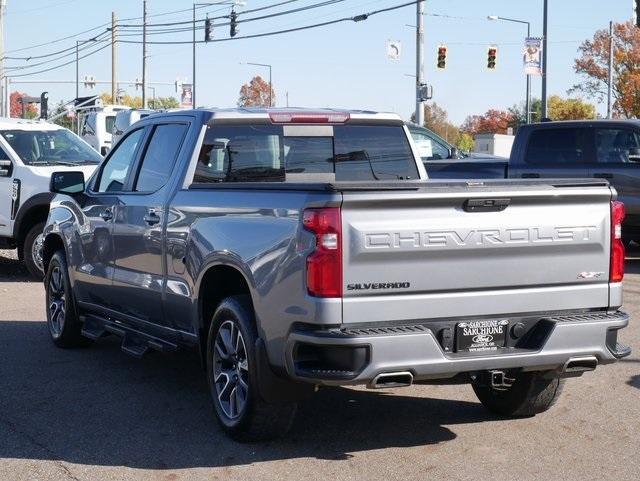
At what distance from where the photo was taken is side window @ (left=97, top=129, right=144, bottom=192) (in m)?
8.02

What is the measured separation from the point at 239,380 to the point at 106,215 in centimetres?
237

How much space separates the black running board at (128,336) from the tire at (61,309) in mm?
277

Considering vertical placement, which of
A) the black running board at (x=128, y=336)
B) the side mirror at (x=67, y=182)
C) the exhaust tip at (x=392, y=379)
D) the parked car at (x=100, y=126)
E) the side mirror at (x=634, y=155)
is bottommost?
the black running board at (x=128, y=336)

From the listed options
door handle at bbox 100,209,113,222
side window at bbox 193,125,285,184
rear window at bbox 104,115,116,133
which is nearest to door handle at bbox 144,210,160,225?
side window at bbox 193,125,285,184

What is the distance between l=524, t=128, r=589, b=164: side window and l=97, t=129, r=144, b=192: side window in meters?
8.87

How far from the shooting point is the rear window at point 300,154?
23.3ft

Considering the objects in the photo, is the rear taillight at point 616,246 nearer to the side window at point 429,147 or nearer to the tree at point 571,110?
the side window at point 429,147

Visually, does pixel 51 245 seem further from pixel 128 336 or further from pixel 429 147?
pixel 429 147

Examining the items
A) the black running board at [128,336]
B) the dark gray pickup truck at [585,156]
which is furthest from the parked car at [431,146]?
the black running board at [128,336]

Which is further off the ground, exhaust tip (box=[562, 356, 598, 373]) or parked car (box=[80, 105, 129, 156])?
parked car (box=[80, 105, 129, 156])

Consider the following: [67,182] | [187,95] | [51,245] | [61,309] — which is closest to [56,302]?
[61,309]

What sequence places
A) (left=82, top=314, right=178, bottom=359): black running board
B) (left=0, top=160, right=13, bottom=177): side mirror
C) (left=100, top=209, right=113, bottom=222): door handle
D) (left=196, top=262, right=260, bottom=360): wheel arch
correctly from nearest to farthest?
(left=196, top=262, right=260, bottom=360): wheel arch → (left=82, top=314, right=178, bottom=359): black running board → (left=100, top=209, right=113, bottom=222): door handle → (left=0, top=160, right=13, bottom=177): side mirror

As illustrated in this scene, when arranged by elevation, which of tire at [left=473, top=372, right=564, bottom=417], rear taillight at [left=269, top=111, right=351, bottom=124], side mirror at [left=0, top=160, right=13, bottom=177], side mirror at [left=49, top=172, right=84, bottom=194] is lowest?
tire at [left=473, top=372, right=564, bottom=417]

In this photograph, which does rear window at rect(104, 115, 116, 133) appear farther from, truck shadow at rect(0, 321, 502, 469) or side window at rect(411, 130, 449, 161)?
truck shadow at rect(0, 321, 502, 469)
